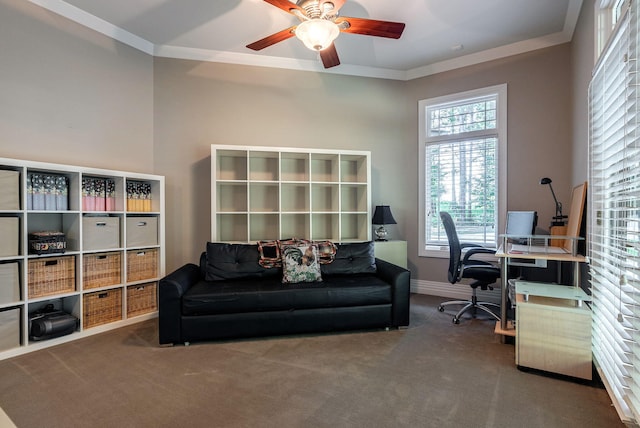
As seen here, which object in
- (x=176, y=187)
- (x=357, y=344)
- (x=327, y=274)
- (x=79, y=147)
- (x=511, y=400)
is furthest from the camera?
(x=176, y=187)

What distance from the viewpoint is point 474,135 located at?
161 inches

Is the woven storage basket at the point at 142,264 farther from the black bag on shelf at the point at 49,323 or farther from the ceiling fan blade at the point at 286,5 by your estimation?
the ceiling fan blade at the point at 286,5

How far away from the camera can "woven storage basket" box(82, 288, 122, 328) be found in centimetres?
297

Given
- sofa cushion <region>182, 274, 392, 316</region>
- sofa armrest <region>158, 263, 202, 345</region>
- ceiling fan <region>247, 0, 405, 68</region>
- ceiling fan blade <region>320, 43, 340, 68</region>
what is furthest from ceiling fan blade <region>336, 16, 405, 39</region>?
sofa armrest <region>158, 263, 202, 345</region>

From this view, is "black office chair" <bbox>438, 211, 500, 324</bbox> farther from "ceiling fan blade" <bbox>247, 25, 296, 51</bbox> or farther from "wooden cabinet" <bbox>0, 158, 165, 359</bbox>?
"wooden cabinet" <bbox>0, 158, 165, 359</bbox>

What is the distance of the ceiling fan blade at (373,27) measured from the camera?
2.41 metres

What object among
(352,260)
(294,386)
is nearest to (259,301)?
(294,386)

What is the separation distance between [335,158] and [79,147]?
2.73m

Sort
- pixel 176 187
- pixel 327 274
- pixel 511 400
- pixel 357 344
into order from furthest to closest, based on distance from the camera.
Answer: pixel 176 187 → pixel 327 274 → pixel 357 344 → pixel 511 400

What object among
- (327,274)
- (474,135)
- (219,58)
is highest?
(219,58)

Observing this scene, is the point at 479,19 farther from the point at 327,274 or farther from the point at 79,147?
the point at 79,147

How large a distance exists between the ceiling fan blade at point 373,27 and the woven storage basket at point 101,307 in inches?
125

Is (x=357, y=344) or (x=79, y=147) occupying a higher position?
(x=79, y=147)

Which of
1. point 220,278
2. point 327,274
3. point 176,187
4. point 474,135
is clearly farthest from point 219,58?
point 474,135
